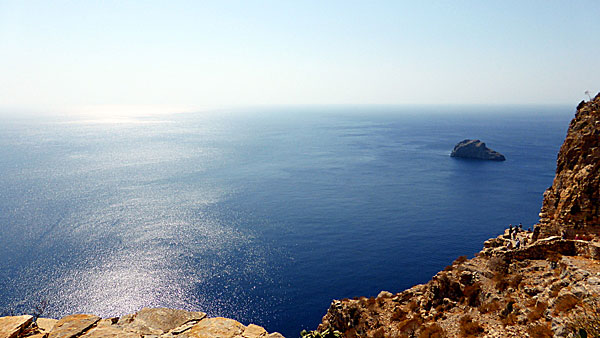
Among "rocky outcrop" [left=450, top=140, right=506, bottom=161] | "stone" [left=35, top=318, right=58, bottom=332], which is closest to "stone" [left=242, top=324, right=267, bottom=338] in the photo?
"stone" [left=35, top=318, right=58, bottom=332]

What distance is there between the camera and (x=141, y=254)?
68.1m

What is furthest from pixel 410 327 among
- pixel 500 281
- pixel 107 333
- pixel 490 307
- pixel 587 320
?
pixel 107 333

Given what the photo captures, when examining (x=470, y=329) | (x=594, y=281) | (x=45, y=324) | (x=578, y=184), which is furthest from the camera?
(x=578, y=184)

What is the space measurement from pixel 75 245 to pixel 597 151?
301ft

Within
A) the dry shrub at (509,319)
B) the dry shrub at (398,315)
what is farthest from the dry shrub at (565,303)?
the dry shrub at (398,315)

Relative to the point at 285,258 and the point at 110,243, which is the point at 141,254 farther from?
the point at 285,258

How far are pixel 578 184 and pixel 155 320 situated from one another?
115 feet

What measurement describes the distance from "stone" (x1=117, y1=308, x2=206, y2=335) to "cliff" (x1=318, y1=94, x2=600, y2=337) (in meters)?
14.4

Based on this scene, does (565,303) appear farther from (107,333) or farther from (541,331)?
(107,333)

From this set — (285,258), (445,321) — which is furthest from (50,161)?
(445,321)

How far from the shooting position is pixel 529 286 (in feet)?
68.3

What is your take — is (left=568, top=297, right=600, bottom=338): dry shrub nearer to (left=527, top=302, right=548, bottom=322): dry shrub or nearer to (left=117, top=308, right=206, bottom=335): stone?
(left=527, top=302, right=548, bottom=322): dry shrub

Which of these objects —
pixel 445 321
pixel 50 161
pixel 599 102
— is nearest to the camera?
pixel 445 321

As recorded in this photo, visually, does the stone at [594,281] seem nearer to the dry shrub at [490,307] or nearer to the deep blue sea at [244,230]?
the dry shrub at [490,307]
